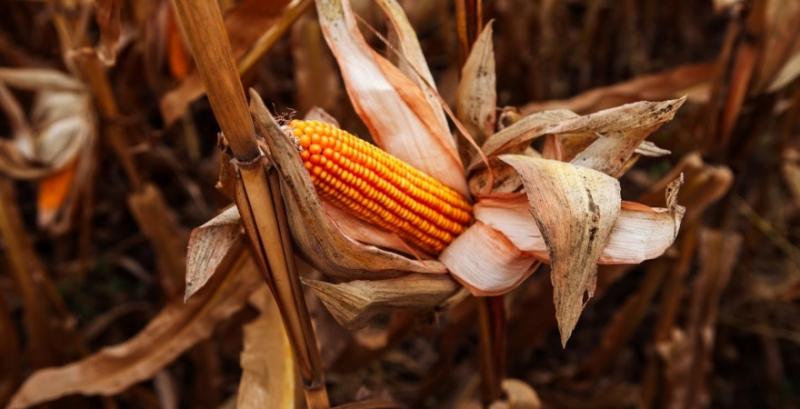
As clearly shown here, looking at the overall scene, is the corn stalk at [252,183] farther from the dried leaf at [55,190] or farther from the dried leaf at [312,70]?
the dried leaf at [55,190]

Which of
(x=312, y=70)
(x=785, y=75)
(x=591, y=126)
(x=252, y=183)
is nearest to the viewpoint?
(x=252, y=183)

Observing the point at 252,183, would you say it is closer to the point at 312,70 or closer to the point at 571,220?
the point at 571,220

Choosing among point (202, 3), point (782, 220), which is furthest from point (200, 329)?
point (782, 220)

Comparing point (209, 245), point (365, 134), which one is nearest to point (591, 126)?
point (209, 245)

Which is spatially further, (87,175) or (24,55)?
(24,55)

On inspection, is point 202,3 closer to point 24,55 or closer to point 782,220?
point 24,55

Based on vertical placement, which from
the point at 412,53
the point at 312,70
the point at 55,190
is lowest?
the point at 55,190

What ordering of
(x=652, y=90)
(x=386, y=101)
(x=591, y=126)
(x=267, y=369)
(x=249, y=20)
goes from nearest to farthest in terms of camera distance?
(x=591, y=126)
(x=386, y=101)
(x=267, y=369)
(x=249, y=20)
(x=652, y=90)
